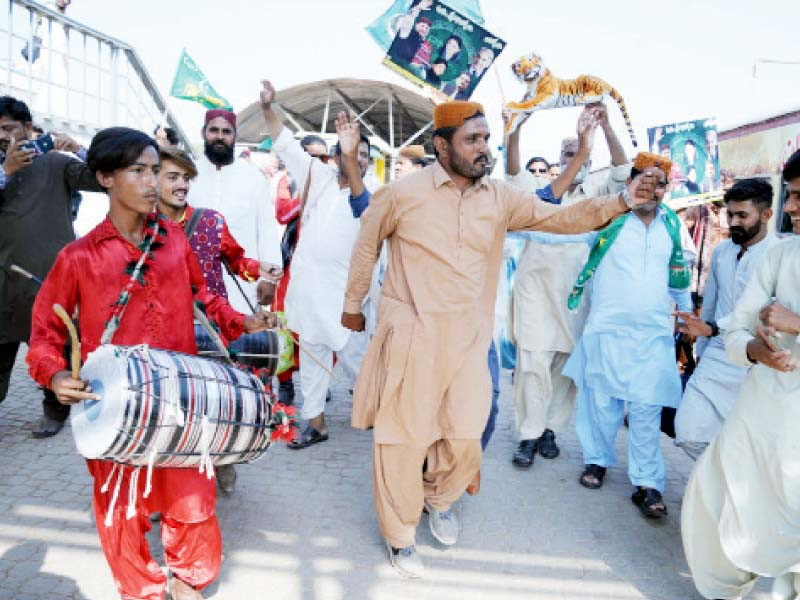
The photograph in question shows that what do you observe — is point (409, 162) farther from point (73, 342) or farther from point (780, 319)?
point (73, 342)

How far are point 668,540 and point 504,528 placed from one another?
0.83 metres

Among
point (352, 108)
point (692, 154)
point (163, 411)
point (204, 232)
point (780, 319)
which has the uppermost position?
point (352, 108)

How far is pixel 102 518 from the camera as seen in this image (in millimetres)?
2549

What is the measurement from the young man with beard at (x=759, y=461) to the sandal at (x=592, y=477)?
4.17ft

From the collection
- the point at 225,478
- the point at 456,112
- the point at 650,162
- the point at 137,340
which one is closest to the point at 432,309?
the point at 456,112

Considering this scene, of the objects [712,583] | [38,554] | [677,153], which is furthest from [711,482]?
[677,153]

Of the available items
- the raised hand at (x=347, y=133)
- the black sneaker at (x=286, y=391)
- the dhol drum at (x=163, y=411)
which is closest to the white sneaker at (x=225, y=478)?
the dhol drum at (x=163, y=411)

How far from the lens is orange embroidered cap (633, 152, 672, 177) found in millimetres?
3592

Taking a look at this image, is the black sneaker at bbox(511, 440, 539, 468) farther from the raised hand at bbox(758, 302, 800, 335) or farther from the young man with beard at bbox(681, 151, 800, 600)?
the raised hand at bbox(758, 302, 800, 335)

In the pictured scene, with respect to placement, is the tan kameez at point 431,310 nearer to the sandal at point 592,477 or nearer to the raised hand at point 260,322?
the raised hand at point 260,322

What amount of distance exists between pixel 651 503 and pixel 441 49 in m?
2.98

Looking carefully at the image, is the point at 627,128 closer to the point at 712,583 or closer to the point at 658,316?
the point at 658,316

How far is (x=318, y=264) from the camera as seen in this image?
4637mm

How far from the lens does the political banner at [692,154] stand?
7172mm
